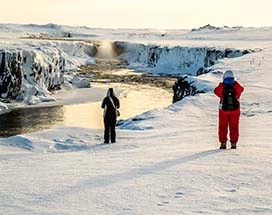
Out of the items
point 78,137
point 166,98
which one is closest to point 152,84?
point 166,98

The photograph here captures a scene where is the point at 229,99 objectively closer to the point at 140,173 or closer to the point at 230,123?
the point at 230,123

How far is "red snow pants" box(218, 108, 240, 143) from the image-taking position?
8.91 meters

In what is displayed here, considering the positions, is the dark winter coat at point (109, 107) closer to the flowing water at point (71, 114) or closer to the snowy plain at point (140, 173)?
the snowy plain at point (140, 173)

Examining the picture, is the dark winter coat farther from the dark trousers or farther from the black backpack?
the black backpack

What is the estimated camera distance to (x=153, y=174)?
677 centimetres

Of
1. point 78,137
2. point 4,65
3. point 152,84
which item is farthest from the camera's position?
point 152,84

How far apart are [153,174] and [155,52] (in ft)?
192

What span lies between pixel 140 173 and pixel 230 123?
9.27 feet

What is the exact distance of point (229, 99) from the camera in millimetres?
8914

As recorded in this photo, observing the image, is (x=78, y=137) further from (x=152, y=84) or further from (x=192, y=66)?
(x=192, y=66)

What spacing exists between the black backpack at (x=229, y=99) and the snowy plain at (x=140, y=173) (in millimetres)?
747

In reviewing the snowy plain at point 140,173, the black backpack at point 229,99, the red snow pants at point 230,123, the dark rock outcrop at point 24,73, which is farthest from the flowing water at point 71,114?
the black backpack at point 229,99

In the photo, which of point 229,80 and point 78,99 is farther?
point 78,99

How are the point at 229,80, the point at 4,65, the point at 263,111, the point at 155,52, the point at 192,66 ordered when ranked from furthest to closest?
the point at 155,52 → the point at 192,66 → the point at 4,65 → the point at 263,111 → the point at 229,80
